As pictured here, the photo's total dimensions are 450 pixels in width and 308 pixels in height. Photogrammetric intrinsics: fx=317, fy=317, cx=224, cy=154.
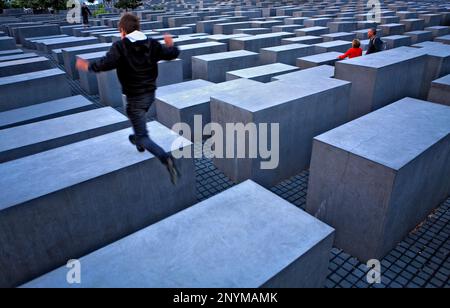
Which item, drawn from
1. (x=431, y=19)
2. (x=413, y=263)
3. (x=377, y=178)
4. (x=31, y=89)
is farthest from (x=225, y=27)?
(x=413, y=263)

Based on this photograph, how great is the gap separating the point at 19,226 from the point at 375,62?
6992mm

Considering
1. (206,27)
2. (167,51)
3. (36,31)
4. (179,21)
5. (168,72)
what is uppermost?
(179,21)

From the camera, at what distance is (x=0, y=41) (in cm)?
1345

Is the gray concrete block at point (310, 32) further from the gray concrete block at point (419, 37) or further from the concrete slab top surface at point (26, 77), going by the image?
the concrete slab top surface at point (26, 77)

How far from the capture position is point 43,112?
644 centimetres

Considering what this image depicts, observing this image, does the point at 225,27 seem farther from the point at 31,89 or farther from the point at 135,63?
the point at 135,63

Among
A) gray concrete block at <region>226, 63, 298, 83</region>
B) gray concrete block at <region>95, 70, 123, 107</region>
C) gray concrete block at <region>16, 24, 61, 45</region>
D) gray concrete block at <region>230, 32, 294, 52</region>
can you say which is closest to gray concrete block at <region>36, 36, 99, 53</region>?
gray concrete block at <region>16, 24, 61, 45</region>

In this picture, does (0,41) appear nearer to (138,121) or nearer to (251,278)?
(138,121)

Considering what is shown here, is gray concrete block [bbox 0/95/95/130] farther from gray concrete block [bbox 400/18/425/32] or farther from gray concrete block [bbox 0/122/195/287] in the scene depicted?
gray concrete block [bbox 400/18/425/32]

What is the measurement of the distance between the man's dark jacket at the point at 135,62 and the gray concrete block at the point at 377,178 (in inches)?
88.0

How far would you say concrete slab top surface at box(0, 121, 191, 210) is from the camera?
354 centimetres

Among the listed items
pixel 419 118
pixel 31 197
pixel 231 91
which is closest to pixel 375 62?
pixel 419 118

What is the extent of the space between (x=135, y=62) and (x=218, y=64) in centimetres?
670
